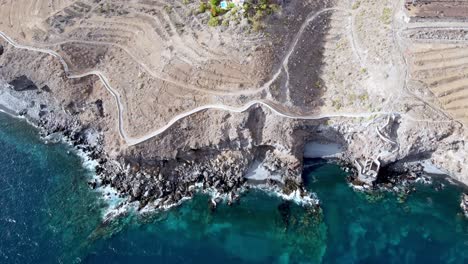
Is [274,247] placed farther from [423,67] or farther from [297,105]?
[423,67]

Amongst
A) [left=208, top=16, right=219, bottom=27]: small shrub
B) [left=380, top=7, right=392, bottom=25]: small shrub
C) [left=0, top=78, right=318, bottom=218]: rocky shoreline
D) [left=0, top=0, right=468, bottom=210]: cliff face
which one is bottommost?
[left=0, top=78, right=318, bottom=218]: rocky shoreline

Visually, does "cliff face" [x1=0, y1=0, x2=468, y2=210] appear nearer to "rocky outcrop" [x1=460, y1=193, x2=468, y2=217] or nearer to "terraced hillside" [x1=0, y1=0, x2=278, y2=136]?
"terraced hillside" [x1=0, y1=0, x2=278, y2=136]

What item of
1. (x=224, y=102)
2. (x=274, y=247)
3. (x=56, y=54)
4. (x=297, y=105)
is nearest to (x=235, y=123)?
(x=224, y=102)

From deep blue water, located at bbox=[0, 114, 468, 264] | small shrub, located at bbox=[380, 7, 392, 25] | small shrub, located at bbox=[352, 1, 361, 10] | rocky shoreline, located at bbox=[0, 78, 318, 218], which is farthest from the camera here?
small shrub, located at bbox=[352, 1, 361, 10]

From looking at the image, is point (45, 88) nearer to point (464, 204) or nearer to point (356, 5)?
point (356, 5)

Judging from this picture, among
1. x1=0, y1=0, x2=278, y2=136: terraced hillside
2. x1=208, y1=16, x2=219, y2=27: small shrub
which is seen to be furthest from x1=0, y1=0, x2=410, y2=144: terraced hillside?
x1=208, y1=16, x2=219, y2=27: small shrub

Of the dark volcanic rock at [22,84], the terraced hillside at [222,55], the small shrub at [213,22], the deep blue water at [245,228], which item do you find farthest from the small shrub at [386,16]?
the dark volcanic rock at [22,84]
